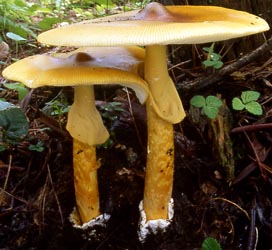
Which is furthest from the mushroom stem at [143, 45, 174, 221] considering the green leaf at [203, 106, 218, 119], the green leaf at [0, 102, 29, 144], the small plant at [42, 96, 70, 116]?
the green leaf at [0, 102, 29, 144]

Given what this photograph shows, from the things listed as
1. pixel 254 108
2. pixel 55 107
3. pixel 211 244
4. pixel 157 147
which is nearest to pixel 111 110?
pixel 55 107

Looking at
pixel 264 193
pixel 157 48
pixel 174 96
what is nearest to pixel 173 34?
pixel 157 48

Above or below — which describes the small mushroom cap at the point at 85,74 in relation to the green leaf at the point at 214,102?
above

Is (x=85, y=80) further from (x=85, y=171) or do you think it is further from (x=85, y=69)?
(x=85, y=171)

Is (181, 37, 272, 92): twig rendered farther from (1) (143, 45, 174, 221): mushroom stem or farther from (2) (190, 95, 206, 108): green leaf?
(1) (143, 45, 174, 221): mushroom stem

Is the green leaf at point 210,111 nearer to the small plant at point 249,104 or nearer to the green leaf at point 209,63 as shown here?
the small plant at point 249,104

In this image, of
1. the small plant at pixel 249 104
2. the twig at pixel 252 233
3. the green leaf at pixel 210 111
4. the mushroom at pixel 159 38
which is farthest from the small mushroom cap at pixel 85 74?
the twig at pixel 252 233

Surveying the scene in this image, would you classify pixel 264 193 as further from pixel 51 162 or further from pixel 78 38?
pixel 78 38
